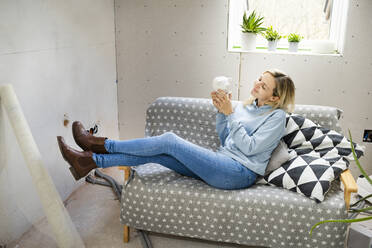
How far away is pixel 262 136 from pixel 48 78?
148 cm

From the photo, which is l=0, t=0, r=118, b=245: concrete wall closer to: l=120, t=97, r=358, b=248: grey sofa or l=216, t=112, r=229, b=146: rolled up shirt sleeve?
l=120, t=97, r=358, b=248: grey sofa

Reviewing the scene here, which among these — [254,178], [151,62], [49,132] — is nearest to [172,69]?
[151,62]

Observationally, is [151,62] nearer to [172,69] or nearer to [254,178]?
[172,69]

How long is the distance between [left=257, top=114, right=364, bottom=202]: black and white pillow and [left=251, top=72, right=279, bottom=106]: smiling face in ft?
0.83

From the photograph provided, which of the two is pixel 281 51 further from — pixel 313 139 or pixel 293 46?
pixel 313 139

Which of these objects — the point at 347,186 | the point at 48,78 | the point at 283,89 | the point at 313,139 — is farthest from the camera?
the point at 48,78

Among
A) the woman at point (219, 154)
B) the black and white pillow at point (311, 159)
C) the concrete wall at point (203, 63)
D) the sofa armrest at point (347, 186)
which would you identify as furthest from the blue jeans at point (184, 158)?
the concrete wall at point (203, 63)

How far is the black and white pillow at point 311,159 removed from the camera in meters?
2.00

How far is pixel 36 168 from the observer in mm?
1961

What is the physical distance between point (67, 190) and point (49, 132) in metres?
0.55

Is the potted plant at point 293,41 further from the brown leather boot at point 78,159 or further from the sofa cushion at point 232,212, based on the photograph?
the brown leather boot at point 78,159

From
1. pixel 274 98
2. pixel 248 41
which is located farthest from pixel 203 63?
pixel 274 98

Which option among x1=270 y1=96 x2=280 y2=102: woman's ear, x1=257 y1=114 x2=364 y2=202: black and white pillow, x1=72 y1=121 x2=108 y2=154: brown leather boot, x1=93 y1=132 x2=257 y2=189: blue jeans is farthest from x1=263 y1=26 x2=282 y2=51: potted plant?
x1=72 y1=121 x2=108 y2=154: brown leather boot

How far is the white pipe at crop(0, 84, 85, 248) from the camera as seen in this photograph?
1.92 metres
